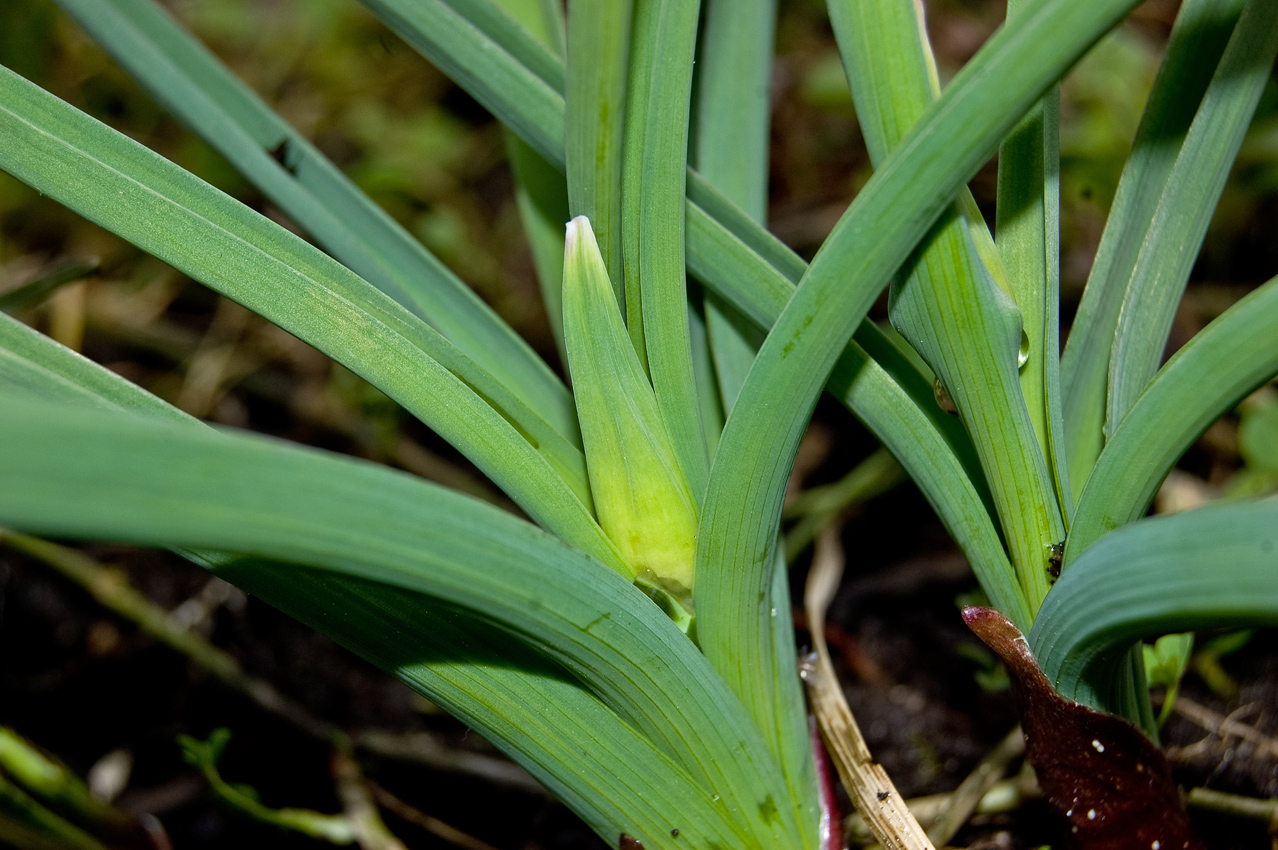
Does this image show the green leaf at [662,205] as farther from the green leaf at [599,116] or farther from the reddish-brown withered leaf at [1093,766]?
the reddish-brown withered leaf at [1093,766]

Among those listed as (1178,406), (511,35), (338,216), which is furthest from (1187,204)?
(338,216)

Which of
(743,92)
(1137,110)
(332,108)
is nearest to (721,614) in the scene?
(743,92)

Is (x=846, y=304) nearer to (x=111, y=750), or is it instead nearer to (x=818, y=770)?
(x=818, y=770)

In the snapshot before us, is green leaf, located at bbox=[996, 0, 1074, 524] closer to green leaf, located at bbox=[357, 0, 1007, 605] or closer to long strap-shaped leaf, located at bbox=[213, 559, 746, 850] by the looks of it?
green leaf, located at bbox=[357, 0, 1007, 605]

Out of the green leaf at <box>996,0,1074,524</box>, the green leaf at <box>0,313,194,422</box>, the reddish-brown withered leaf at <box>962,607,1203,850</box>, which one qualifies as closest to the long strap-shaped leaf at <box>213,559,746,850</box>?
the green leaf at <box>0,313,194,422</box>

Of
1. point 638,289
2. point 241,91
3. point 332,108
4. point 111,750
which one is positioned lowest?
point 111,750

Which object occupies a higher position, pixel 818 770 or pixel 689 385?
pixel 689 385
